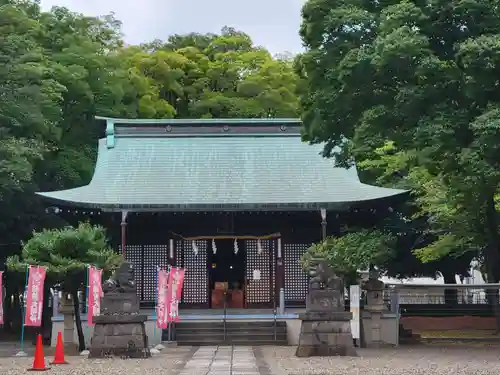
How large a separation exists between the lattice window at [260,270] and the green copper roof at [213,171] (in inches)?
99.0

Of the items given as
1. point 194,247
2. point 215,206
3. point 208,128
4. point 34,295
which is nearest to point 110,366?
point 34,295

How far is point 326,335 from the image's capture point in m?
19.3

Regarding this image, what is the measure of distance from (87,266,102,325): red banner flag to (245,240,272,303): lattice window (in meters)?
9.93

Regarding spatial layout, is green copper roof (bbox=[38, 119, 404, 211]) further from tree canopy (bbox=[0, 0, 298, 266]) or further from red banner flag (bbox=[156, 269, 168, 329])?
red banner flag (bbox=[156, 269, 168, 329])

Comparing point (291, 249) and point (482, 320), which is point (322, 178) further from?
point (482, 320)

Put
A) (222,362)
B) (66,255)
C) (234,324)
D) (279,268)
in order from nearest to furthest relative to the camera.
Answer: (222,362)
(66,255)
(234,324)
(279,268)

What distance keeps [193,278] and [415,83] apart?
45.7 ft

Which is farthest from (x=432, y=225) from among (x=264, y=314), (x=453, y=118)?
(x=453, y=118)

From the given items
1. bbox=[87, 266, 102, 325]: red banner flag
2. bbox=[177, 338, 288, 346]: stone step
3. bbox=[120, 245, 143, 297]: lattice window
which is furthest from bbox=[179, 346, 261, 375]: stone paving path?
bbox=[120, 245, 143, 297]: lattice window

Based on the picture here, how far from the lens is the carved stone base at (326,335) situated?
19.2m

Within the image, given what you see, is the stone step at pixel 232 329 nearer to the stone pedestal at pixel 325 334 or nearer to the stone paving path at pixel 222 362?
the stone paving path at pixel 222 362

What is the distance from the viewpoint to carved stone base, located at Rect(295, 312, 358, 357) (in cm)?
1922

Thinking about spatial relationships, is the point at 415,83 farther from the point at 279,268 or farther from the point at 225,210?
the point at 279,268

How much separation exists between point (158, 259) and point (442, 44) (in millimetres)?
14728
